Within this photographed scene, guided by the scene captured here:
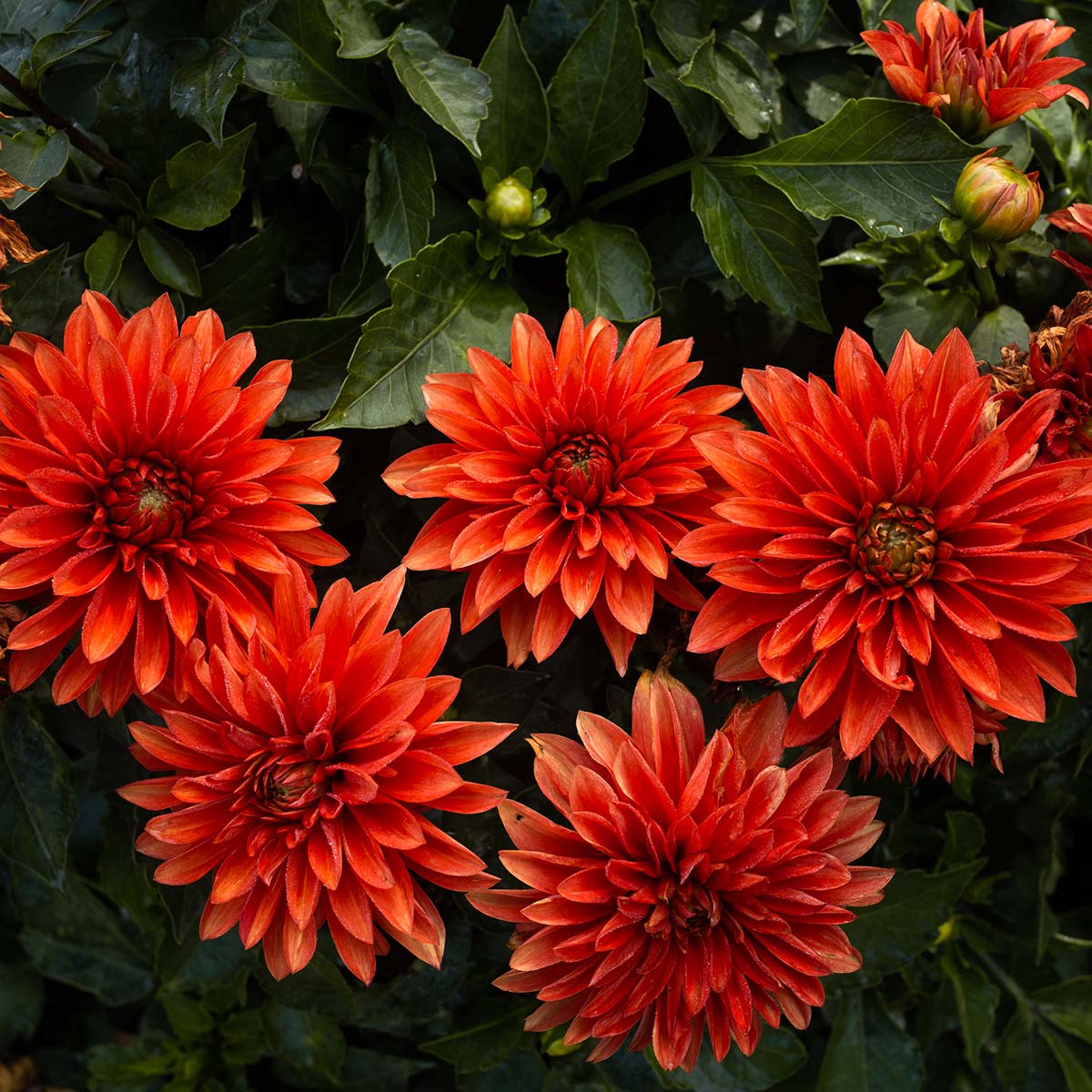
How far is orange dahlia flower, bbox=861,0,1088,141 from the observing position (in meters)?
0.81

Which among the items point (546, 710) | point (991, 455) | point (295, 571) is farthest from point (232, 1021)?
point (991, 455)

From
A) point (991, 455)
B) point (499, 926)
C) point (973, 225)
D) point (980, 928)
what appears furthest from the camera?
point (980, 928)

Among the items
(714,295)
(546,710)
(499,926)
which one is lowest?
(499,926)

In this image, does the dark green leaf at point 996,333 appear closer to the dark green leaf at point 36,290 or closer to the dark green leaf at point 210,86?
the dark green leaf at point 210,86

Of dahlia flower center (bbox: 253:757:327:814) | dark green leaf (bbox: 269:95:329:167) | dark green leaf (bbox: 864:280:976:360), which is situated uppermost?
dark green leaf (bbox: 269:95:329:167)

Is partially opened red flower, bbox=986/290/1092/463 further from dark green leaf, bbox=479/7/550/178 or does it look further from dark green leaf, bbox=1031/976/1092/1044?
dark green leaf, bbox=1031/976/1092/1044

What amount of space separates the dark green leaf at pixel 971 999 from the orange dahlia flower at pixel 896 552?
524 millimetres

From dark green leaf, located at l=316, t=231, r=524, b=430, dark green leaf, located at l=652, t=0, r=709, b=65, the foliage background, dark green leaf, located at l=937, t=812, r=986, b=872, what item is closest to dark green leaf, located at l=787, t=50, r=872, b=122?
the foliage background

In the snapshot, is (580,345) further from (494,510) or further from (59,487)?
(59,487)

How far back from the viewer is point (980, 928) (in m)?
1.15

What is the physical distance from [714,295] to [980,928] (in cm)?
74

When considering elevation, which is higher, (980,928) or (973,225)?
(973,225)

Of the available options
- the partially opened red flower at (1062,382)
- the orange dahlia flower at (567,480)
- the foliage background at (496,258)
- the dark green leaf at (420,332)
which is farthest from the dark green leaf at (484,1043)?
the partially opened red flower at (1062,382)

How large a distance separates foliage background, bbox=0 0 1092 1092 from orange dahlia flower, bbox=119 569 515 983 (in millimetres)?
130
